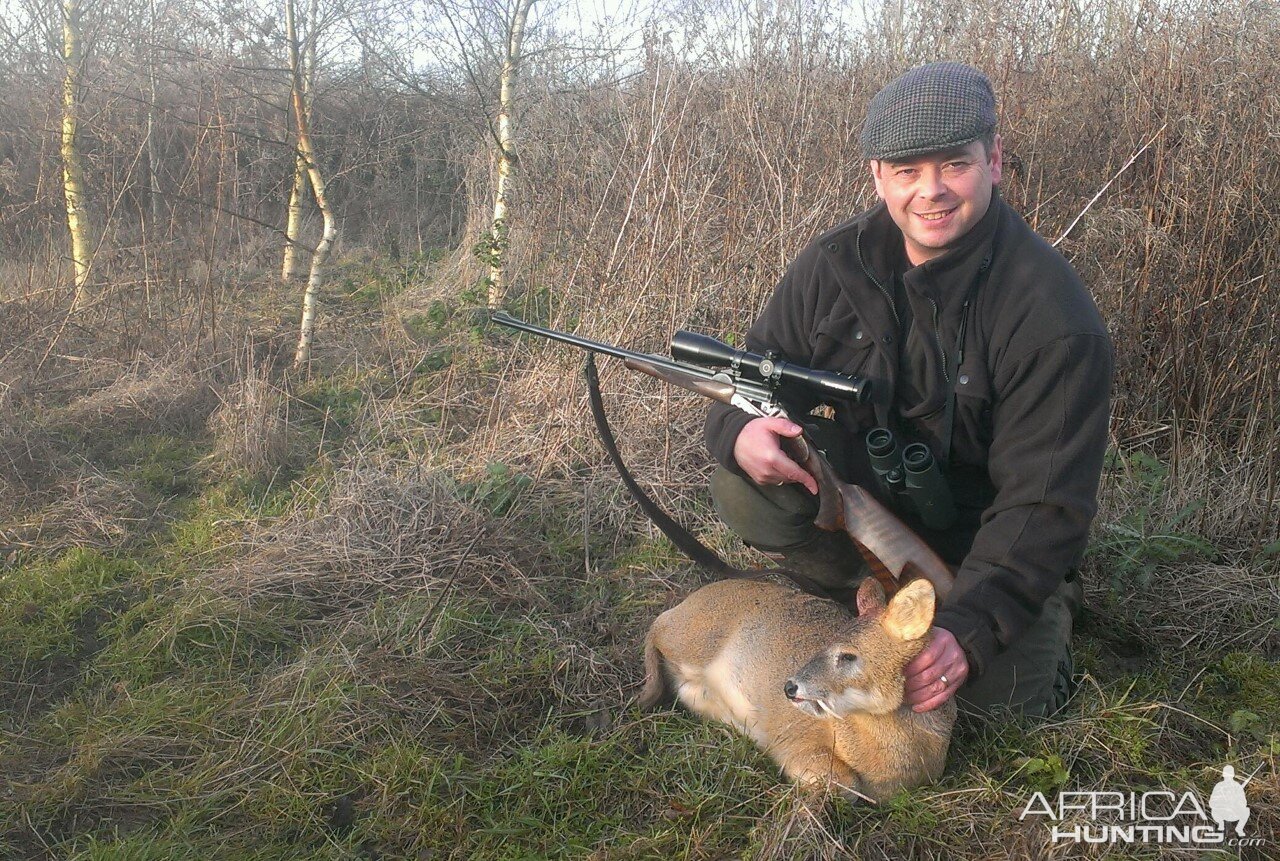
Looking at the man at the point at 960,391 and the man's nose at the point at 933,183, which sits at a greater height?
the man's nose at the point at 933,183

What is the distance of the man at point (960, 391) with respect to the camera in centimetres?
282

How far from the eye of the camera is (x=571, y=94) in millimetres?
8789

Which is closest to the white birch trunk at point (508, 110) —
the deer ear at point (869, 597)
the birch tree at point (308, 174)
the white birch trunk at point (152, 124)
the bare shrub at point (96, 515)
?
the birch tree at point (308, 174)

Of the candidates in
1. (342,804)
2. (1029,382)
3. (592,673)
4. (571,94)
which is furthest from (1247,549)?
(571,94)

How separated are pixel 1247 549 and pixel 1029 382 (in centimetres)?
216

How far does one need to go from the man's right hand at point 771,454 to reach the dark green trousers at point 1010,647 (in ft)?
0.37

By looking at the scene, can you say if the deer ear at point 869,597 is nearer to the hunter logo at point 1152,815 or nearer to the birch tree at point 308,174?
the hunter logo at point 1152,815

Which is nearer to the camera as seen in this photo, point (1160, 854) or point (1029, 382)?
point (1160, 854)

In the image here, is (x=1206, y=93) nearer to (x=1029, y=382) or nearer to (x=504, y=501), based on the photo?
(x=1029, y=382)

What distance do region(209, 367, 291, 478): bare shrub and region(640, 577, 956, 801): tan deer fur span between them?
3.25 meters

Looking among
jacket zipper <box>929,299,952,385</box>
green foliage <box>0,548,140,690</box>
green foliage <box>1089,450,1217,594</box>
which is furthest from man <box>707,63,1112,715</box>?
green foliage <box>0,548,140,690</box>

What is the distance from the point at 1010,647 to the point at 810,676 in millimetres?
777

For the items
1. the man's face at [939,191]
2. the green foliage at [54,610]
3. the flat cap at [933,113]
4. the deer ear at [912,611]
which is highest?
the flat cap at [933,113]

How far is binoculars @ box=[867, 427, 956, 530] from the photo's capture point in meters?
3.02
